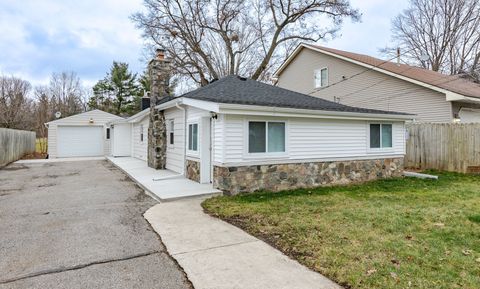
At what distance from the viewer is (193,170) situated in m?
8.86

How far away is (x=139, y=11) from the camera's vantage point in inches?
802

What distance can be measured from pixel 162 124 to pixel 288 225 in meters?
8.18

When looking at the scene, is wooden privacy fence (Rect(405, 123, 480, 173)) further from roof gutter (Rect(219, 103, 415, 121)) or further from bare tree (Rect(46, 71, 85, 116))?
bare tree (Rect(46, 71, 85, 116))

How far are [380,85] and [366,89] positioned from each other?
857 millimetres

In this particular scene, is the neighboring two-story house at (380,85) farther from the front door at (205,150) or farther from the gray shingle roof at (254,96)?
the front door at (205,150)

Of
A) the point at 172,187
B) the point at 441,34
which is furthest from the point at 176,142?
the point at 441,34

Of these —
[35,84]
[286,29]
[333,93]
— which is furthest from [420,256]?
[35,84]

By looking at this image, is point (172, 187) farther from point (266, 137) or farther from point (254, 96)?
point (254, 96)

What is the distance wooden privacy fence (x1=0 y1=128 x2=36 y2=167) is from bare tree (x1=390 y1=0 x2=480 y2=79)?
26.1 meters

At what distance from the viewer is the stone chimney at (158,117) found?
1165 centimetres

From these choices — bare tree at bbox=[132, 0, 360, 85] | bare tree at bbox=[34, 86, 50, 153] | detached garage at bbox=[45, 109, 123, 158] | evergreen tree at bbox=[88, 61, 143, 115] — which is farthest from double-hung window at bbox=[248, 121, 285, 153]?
evergreen tree at bbox=[88, 61, 143, 115]

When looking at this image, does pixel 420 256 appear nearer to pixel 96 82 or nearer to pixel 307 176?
pixel 307 176

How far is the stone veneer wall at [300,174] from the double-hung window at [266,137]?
1.50 feet

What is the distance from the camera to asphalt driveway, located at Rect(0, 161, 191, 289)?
304 cm
